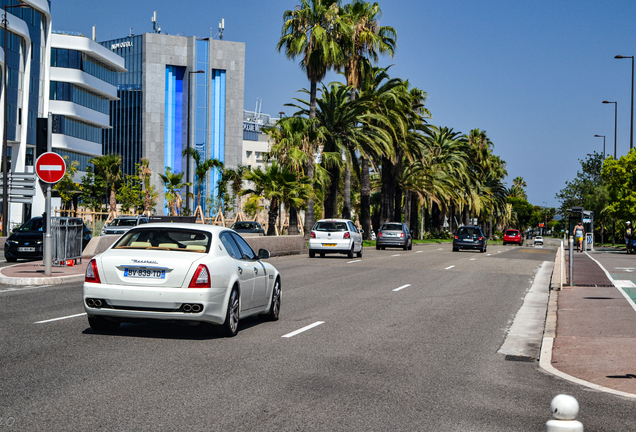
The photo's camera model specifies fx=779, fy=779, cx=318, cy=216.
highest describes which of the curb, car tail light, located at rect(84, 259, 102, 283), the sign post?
the sign post

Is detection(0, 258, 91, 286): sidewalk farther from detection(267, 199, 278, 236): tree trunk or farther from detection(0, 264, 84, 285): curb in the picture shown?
detection(267, 199, 278, 236): tree trunk

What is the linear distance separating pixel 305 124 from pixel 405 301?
97.4 feet

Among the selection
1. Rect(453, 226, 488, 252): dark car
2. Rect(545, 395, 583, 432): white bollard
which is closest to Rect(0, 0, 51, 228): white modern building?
Rect(453, 226, 488, 252): dark car

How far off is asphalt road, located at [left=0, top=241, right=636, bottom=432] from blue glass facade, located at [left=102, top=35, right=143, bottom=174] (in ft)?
365

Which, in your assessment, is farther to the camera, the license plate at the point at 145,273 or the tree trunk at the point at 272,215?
the tree trunk at the point at 272,215

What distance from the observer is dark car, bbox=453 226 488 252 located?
45.3 metres

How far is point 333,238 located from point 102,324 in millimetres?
23547

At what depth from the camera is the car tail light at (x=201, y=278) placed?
963cm

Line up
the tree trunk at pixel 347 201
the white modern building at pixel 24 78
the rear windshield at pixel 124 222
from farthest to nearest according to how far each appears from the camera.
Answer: the white modern building at pixel 24 78, the tree trunk at pixel 347 201, the rear windshield at pixel 124 222

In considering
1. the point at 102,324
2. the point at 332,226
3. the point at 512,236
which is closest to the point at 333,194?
the point at 332,226

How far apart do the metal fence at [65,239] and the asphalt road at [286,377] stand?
749cm

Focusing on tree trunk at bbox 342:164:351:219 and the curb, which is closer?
the curb

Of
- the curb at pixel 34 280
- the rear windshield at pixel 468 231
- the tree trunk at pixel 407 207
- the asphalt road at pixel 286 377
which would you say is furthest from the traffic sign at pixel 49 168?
the tree trunk at pixel 407 207

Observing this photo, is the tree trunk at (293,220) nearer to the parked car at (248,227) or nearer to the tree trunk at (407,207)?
the parked car at (248,227)
